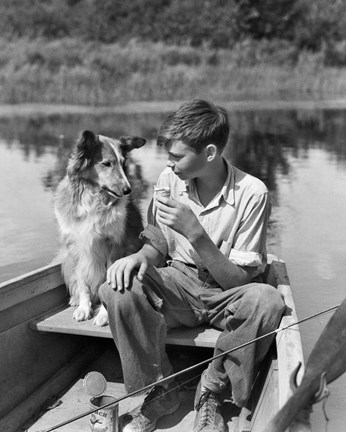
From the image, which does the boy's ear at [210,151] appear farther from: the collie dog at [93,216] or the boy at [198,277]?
the collie dog at [93,216]

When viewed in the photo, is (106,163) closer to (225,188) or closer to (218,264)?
(225,188)

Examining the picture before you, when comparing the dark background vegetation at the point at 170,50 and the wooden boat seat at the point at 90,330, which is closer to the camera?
the wooden boat seat at the point at 90,330

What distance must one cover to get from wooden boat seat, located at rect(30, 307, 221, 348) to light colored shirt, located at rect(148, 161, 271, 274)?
36 centimetres

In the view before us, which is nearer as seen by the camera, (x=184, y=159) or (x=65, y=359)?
(x=184, y=159)

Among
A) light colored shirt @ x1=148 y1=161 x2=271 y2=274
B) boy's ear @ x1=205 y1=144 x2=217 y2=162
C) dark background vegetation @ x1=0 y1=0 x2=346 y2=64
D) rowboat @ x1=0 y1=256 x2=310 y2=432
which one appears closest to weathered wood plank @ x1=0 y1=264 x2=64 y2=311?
rowboat @ x1=0 y1=256 x2=310 y2=432

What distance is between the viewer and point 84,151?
14.5 feet

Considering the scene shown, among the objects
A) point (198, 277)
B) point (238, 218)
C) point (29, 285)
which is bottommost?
point (29, 285)

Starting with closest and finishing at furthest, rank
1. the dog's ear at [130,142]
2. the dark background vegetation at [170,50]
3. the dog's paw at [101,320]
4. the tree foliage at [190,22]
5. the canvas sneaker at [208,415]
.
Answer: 1. the canvas sneaker at [208,415]
2. the dog's paw at [101,320]
3. the dog's ear at [130,142]
4. the dark background vegetation at [170,50]
5. the tree foliage at [190,22]

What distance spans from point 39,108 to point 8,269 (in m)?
18.1

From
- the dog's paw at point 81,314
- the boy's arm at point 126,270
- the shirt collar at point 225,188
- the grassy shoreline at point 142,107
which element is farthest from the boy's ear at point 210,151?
the grassy shoreline at point 142,107

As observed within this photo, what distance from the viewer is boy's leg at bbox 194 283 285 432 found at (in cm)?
330

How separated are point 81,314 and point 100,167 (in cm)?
95

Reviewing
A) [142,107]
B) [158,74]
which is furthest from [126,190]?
[158,74]

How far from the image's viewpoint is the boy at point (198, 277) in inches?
131
